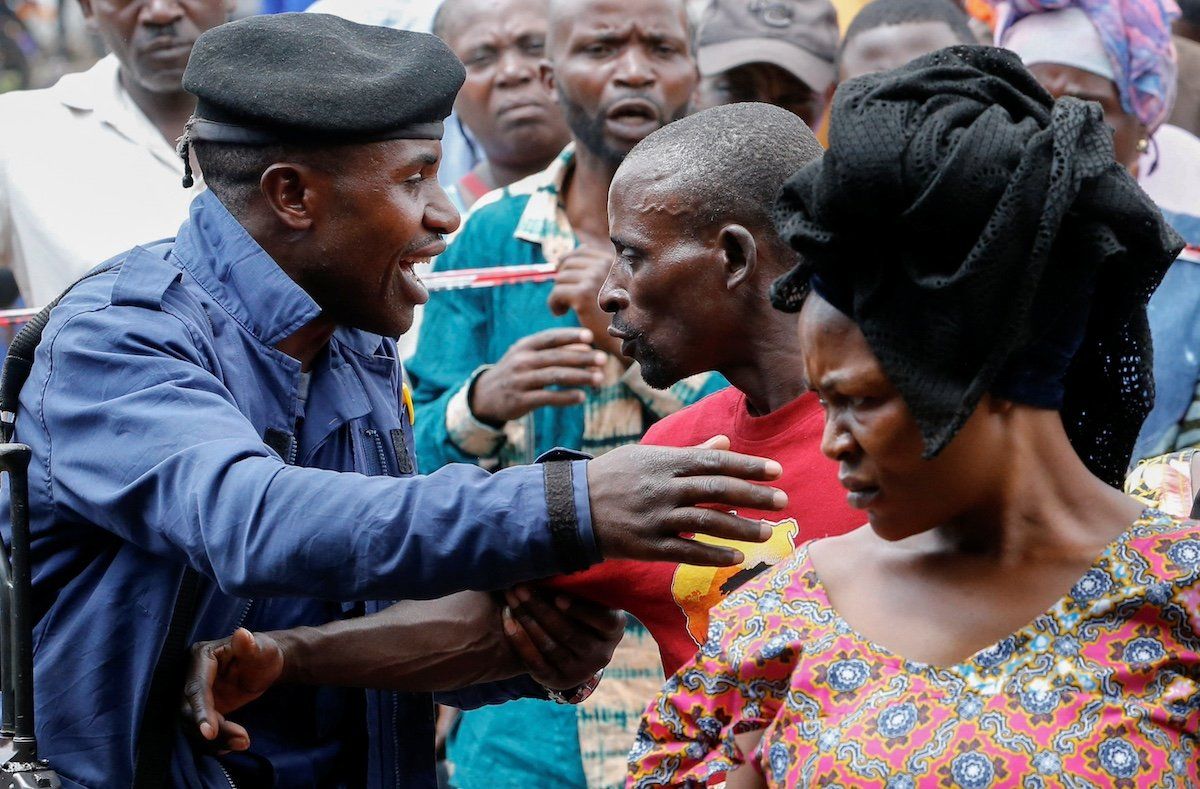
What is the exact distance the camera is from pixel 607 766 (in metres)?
4.62

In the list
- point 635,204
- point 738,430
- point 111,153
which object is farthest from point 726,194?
point 111,153

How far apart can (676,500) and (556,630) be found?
2.47 ft

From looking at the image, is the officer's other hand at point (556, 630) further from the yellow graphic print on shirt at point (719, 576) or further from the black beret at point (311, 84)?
the black beret at point (311, 84)

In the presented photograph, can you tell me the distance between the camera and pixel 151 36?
19.0ft

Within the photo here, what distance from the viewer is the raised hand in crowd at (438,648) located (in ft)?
10.7

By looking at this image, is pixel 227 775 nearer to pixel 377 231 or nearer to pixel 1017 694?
pixel 377 231

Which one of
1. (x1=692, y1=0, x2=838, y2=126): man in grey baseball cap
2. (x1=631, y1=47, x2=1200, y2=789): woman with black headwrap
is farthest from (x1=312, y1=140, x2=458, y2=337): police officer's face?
(x1=692, y1=0, x2=838, y2=126): man in grey baseball cap

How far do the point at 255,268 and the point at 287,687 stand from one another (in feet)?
2.69

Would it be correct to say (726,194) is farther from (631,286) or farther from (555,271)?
(555,271)

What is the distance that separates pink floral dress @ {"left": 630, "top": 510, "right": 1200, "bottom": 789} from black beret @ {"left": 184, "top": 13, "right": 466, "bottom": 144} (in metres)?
1.42

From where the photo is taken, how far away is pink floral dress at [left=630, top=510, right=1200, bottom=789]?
2.37 m

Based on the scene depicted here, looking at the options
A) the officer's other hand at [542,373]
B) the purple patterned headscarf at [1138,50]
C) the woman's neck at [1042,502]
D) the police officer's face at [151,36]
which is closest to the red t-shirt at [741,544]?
the woman's neck at [1042,502]

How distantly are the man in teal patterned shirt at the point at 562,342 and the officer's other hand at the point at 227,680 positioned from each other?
57.2 inches

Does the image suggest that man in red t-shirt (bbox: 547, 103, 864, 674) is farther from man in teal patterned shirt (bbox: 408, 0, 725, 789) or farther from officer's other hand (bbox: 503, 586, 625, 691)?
man in teal patterned shirt (bbox: 408, 0, 725, 789)
